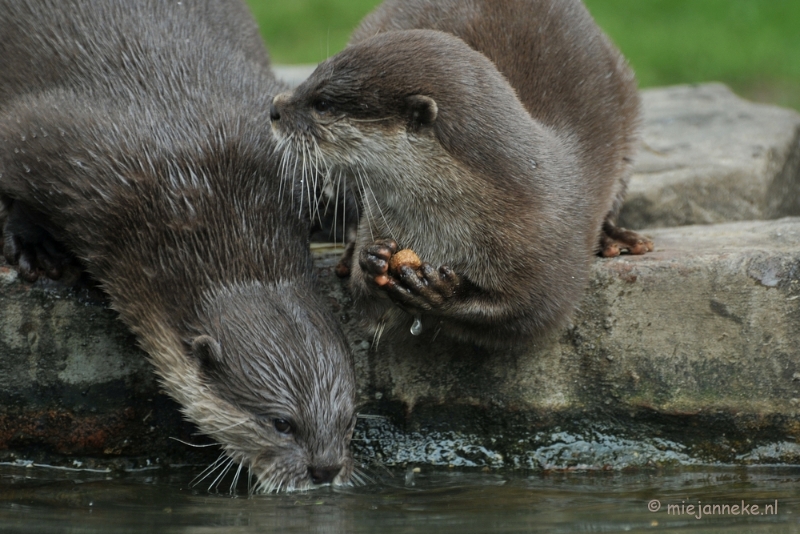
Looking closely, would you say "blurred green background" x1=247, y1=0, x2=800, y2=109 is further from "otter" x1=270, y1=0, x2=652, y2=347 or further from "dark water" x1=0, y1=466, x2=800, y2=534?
"dark water" x1=0, y1=466, x2=800, y2=534

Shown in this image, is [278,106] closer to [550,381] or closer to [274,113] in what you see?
[274,113]

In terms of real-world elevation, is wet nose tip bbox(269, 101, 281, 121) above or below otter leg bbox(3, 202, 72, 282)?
above

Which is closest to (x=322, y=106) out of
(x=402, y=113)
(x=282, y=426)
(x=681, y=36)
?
(x=402, y=113)

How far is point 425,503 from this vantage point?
3.09m

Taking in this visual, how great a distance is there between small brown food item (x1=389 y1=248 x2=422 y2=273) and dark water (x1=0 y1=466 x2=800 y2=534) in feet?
2.15

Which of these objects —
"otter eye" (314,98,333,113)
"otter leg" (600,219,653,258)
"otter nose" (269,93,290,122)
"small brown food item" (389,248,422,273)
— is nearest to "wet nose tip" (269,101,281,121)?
"otter nose" (269,93,290,122)

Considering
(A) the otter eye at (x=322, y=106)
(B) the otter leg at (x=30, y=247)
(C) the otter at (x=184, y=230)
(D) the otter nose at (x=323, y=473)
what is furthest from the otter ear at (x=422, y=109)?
(B) the otter leg at (x=30, y=247)

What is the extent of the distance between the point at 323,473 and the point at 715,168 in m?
2.69

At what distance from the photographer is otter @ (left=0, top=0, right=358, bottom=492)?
3.21 m

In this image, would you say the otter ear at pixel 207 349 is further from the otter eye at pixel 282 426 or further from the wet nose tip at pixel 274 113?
the wet nose tip at pixel 274 113

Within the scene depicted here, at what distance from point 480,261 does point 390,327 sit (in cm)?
41

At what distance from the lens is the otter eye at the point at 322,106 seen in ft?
11.0

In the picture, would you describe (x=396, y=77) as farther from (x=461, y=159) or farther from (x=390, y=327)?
(x=390, y=327)

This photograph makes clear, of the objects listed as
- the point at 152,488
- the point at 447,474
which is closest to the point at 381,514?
the point at 447,474
